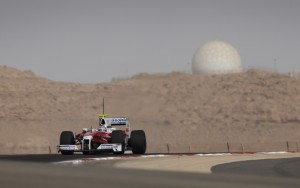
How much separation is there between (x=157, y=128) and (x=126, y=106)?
12.1 m

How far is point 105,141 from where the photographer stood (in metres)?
28.8

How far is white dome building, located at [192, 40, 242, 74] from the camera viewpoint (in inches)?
3745

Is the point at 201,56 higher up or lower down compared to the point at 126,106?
higher up

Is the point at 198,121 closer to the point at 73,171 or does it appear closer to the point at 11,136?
the point at 11,136

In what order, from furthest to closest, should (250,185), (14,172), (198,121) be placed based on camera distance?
(198,121) → (14,172) → (250,185)

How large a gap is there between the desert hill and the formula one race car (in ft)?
118

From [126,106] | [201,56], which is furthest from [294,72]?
[126,106]

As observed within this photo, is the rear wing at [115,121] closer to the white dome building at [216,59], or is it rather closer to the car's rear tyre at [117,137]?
the car's rear tyre at [117,137]

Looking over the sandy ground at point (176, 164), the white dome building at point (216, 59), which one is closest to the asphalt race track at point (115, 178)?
the sandy ground at point (176, 164)

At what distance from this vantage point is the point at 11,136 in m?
73.8

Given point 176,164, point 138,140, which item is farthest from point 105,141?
point 176,164

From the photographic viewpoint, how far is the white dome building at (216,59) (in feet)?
312

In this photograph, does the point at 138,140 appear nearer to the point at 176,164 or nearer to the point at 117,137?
the point at 117,137

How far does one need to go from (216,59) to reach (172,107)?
1555cm
